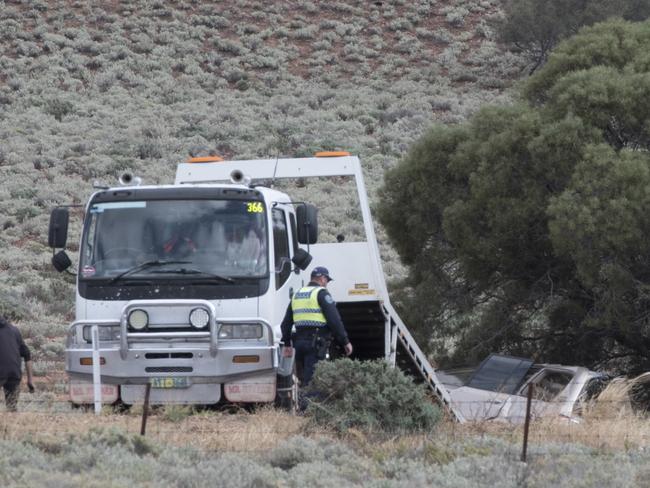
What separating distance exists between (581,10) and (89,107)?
1830 cm

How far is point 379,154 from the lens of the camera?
33.5 metres

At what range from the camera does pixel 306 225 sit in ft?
39.6

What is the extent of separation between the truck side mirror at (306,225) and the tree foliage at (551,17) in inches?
1250

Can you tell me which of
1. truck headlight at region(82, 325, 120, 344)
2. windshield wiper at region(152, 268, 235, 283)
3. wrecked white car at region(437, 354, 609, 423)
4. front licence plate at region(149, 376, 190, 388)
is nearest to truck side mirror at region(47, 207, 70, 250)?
truck headlight at region(82, 325, 120, 344)

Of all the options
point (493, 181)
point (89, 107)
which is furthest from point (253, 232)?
point (89, 107)

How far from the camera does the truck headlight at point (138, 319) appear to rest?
11141 mm

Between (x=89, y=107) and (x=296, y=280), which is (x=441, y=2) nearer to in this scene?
(x=89, y=107)

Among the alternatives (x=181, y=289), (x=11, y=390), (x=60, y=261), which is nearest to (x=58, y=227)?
(x=60, y=261)

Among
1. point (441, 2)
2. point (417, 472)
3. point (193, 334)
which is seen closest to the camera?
point (417, 472)

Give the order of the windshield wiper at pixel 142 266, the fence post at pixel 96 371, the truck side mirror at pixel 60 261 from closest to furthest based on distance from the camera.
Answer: the fence post at pixel 96 371
the windshield wiper at pixel 142 266
the truck side mirror at pixel 60 261

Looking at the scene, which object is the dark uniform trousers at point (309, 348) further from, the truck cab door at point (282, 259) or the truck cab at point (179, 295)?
the truck cab at point (179, 295)

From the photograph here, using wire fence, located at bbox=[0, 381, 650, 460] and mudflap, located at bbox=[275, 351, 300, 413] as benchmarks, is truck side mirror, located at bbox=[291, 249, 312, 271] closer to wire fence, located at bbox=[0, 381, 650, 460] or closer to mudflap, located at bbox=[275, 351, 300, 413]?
mudflap, located at bbox=[275, 351, 300, 413]

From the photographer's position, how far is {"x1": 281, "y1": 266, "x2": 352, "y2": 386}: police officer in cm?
1195

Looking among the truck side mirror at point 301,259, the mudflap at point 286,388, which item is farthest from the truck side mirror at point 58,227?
the mudflap at point 286,388
